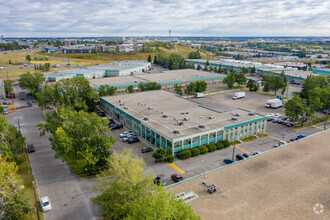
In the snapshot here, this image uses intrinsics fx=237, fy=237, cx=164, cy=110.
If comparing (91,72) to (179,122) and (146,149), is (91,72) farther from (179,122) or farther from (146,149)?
(146,149)

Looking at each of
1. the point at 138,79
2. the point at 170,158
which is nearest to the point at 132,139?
the point at 170,158

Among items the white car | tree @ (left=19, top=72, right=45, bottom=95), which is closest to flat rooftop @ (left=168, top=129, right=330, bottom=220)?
the white car

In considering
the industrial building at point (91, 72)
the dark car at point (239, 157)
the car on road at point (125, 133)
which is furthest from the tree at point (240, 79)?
the car on road at point (125, 133)

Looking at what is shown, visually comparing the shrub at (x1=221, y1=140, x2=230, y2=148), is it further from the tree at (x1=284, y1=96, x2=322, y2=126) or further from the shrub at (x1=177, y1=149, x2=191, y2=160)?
the tree at (x1=284, y1=96, x2=322, y2=126)

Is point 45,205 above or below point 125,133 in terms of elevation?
below

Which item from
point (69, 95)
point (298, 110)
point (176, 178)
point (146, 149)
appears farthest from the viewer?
point (69, 95)

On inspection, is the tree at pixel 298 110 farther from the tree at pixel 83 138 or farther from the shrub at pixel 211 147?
the tree at pixel 83 138
